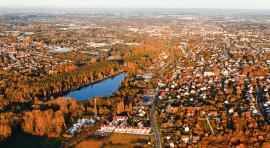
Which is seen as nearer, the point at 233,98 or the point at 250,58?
the point at 233,98

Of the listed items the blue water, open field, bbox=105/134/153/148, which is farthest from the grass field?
the blue water

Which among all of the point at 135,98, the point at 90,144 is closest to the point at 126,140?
the point at 90,144

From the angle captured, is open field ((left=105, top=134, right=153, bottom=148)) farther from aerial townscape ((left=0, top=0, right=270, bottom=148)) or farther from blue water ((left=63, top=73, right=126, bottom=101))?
blue water ((left=63, top=73, right=126, bottom=101))

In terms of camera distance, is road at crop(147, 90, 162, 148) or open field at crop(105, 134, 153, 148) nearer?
open field at crop(105, 134, 153, 148)

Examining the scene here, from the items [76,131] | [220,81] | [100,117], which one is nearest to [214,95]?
[220,81]

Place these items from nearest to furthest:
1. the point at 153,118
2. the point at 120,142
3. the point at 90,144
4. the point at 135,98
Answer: the point at 90,144 → the point at 120,142 → the point at 153,118 → the point at 135,98

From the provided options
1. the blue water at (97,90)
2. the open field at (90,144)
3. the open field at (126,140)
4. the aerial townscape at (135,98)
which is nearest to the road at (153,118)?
the aerial townscape at (135,98)

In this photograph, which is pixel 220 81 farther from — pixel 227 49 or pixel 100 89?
pixel 227 49

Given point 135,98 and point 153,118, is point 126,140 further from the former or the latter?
point 135,98
